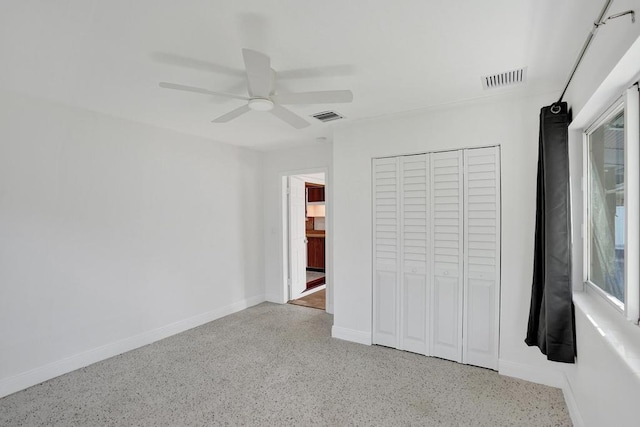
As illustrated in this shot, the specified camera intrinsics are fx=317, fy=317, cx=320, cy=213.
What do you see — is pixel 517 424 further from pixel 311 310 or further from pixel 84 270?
pixel 84 270

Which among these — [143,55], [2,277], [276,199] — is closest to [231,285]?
[276,199]

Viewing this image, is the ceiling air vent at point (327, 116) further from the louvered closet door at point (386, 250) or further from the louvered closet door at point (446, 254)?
the louvered closet door at point (446, 254)

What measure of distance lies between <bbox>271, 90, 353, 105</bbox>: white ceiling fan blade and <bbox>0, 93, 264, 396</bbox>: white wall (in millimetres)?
2135

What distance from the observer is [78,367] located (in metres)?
2.91

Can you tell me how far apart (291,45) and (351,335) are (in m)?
2.87

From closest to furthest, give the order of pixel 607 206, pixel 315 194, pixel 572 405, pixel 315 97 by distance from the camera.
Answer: pixel 607 206, pixel 315 97, pixel 572 405, pixel 315 194

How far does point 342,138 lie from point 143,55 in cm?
204

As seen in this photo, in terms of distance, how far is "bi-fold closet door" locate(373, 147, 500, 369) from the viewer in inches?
109

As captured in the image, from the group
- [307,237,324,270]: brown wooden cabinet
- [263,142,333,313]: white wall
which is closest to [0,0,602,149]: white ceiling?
[263,142,333,313]: white wall

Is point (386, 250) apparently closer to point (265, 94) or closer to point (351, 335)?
point (351, 335)

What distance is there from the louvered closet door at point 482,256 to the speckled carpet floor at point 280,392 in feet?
0.75

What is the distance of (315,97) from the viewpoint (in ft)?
6.61

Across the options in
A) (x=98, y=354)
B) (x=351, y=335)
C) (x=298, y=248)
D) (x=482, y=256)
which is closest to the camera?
(x=482, y=256)

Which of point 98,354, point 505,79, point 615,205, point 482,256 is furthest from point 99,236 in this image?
point 615,205
